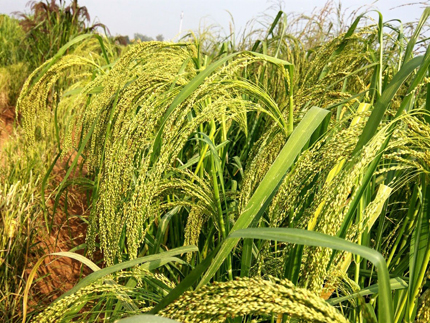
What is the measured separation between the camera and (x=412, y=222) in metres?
1.27

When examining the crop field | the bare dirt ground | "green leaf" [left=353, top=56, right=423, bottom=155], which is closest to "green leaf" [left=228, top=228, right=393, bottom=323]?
the crop field

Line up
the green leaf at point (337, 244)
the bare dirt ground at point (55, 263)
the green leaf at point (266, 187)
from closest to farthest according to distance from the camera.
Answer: the green leaf at point (337, 244), the green leaf at point (266, 187), the bare dirt ground at point (55, 263)

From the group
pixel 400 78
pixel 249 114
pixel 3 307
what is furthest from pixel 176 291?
pixel 249 114

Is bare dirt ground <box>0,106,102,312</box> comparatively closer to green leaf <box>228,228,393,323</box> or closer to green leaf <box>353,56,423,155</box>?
green leaf <box>228,228,393,323</box>

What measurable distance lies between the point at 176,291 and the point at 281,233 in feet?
0.85

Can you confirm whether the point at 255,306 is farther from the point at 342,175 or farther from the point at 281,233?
the point at 342,175

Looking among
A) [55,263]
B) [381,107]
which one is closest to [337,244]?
[381,107]

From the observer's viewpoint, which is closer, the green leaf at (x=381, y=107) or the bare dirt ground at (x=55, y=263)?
the green leaf at (x=381, y=107)

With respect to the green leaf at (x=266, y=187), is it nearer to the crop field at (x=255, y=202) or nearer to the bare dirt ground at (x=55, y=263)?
the crop field at (x=255, y=202)

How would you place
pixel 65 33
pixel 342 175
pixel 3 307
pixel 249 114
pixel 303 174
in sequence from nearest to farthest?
pixel 342 175, pixel 303 174, pixel 3 307, pixel 249 114, pixel 65 33

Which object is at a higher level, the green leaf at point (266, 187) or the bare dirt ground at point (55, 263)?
the green leaf at point (266, 187)

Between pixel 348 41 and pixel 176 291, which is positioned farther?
pixel 348 41

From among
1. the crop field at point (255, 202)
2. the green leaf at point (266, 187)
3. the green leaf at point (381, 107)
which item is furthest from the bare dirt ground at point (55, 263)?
the green leaf at point (381, 107)

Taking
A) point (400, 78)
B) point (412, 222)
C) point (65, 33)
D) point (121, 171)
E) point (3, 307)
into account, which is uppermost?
point (65, 33)
